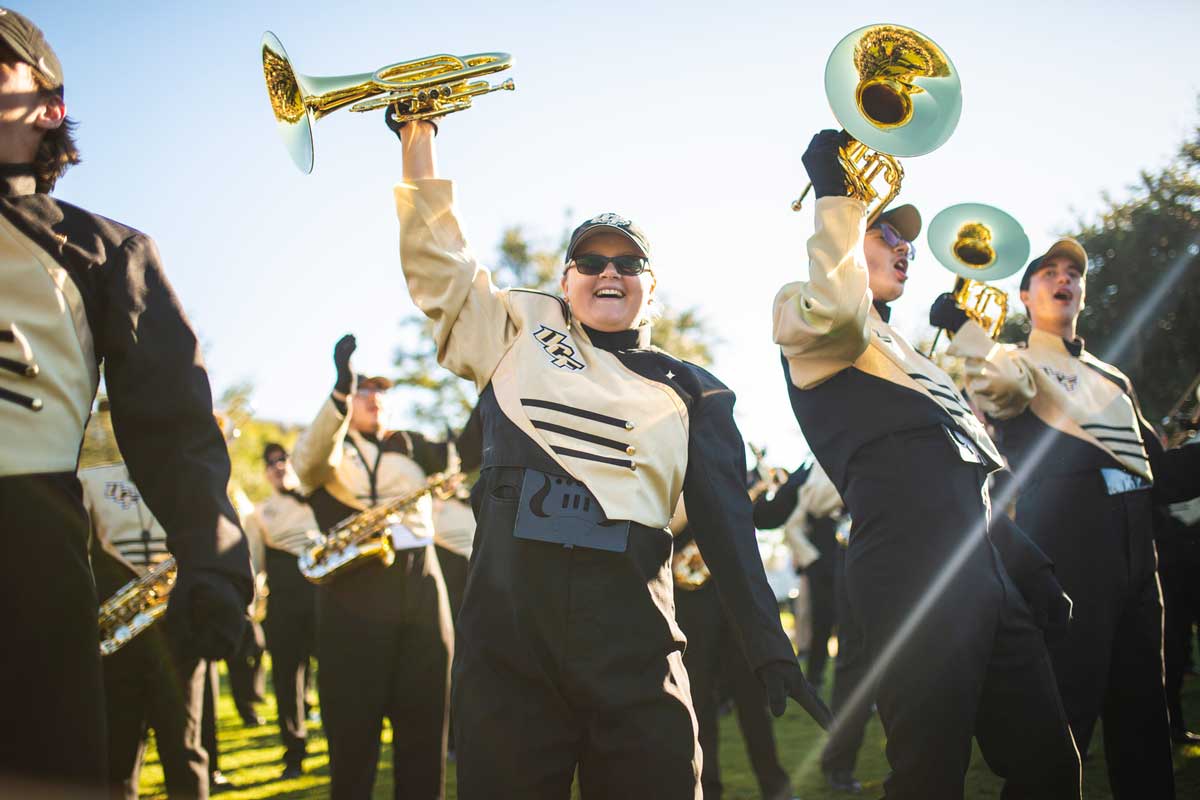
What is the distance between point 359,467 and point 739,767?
11.7 ft

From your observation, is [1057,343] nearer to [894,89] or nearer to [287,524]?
[894,89]

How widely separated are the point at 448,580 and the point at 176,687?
369 cm

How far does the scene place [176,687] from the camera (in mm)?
5145

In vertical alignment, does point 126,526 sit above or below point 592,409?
below

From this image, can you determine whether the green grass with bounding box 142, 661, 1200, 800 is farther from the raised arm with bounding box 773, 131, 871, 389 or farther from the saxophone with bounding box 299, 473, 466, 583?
the raised arm with bounding box 773, 131, 871, 389

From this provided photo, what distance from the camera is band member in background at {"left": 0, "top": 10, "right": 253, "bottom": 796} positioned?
→ 174 centimetres

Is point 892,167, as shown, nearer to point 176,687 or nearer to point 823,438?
point 823,438

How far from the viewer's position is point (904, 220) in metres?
4.18

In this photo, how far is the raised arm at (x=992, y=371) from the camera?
4359mm

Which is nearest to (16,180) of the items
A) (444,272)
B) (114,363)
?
(114,363)

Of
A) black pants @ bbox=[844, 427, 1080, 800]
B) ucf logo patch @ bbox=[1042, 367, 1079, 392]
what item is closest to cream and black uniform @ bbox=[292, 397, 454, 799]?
black pants @ bbox=[844, 427, 1080, 800]

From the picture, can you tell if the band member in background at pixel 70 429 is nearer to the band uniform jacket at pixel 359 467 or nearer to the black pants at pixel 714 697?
the band uniform jacket at pixel 359 467

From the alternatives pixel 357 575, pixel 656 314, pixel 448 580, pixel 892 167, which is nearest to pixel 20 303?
pixel 656 314

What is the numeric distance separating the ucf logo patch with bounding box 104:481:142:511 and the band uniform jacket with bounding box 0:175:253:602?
13.4 ft
